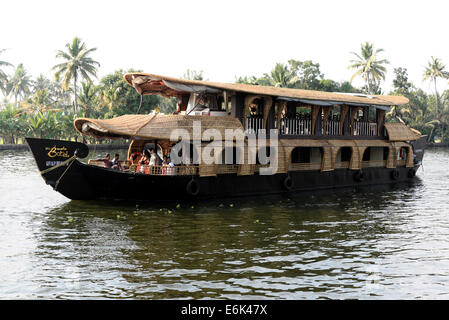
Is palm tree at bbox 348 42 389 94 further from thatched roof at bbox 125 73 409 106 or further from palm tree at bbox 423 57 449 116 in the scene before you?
thatched roof at bbox 125 73 409 106

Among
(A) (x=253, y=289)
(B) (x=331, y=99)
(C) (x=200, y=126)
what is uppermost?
(B) (x=331, y=99)

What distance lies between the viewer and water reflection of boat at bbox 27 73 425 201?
14.9 meters

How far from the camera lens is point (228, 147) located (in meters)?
16.6

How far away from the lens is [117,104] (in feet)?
152

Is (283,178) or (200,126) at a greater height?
(200,126)

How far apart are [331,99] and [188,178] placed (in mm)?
6701

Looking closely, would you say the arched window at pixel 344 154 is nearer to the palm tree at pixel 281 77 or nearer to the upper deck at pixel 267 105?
the upper deck at pixel 267 105

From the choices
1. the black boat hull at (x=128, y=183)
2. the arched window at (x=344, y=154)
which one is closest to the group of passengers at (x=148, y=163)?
the black boat hull at (x=128, y=183)

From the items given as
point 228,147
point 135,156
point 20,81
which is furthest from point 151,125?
point 20,81

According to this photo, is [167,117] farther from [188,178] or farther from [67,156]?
[67,156]

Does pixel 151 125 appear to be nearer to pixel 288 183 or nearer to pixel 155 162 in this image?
pixel 155 162

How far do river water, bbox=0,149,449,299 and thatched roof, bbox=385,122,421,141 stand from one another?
17.9ft

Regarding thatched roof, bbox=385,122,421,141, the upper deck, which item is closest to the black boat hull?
the upper deck

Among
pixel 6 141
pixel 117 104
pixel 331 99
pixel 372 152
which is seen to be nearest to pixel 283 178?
pixel 331 99
